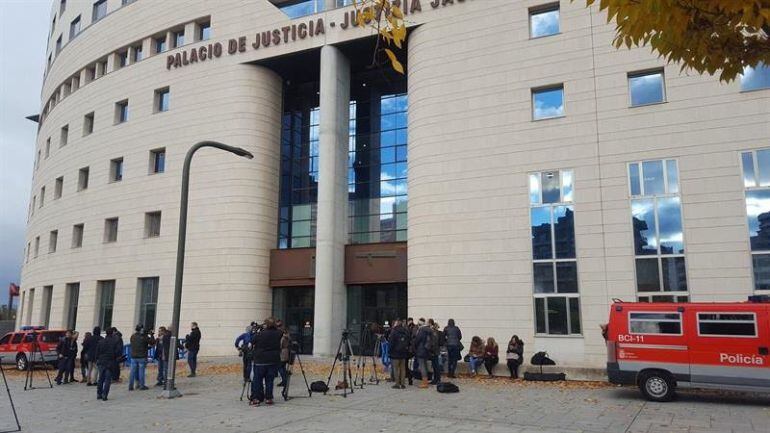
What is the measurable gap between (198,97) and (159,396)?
20.2 meters

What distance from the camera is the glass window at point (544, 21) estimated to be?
74.0 ft

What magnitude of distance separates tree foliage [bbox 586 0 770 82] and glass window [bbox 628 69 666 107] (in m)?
17.2

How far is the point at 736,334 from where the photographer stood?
12586mm

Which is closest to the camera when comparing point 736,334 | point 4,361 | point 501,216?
point 736,334

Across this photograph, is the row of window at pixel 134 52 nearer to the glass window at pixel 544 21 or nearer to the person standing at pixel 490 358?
the glass window at pixel 544 21

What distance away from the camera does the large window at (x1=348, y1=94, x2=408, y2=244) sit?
28547 mm

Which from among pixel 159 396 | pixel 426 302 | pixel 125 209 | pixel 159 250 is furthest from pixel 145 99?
pixel 159 396

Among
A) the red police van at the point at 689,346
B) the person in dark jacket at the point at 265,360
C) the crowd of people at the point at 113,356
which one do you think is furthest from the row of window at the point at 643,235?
the crowd of people at the point at 113,356

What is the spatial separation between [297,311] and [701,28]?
1029 inches

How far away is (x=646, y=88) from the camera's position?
20.6 m

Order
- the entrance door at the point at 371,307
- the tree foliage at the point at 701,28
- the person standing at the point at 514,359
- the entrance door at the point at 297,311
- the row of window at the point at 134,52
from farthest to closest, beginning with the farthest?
the row of window at the point at 134,52 < the entrance door at the point at 297,311 < the entrance door at the point at 371,307 < the person standing at the point at 514,359 < the tree foliage at the point at 701,28

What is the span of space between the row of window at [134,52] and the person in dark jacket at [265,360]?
23.4m

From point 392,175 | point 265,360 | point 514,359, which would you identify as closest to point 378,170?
point 392,175

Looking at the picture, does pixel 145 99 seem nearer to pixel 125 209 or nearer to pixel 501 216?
pixel 125 209
